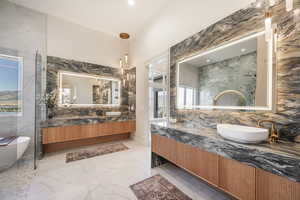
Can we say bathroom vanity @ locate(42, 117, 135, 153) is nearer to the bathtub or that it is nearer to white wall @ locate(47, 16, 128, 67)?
the bathtub

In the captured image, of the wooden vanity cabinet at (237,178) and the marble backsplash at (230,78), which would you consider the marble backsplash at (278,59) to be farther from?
the wooden vanity cabinet at (237,178)

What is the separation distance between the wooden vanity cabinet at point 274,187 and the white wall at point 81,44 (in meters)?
3.88

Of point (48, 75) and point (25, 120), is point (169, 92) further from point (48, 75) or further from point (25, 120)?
point (25, 120)

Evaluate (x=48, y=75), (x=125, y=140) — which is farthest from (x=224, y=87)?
(x=48, y=75)

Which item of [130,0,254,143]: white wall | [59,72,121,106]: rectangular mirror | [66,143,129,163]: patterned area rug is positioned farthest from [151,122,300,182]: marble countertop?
[59,72,121,106]: rectangular mirror

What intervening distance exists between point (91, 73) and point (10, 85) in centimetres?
157

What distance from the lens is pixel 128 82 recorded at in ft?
12.9

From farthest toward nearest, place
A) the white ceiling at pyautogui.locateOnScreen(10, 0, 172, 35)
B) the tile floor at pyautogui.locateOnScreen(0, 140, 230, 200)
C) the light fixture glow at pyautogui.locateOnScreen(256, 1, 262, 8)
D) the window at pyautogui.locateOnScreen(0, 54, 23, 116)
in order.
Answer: the white ceiling at pyautogui.locateOnScreen(10, 0, 172, 35)
the window at pyautogui.locateOnScreen(0, 54, 23, 116)
the tile floor at pyautogui.locateOnScreen(0, 140, 230, 200)
the light fixture glow at pyautogui.locateOnScreen(256, 1, 262, 8)

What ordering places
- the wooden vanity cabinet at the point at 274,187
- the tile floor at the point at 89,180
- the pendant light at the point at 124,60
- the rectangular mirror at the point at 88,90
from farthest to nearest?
the pendant light at the point at 124,60 → the rectangular mirror at the point at 88,90 → the tile floor at the point at 89,180 → the wooden vanity cabinet at the point at 274,187

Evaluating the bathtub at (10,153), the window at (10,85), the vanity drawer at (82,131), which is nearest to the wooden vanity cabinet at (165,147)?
the vanity drawer at (82,131)

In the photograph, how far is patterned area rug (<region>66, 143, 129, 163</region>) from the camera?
255cm

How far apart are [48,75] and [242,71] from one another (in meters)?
3.84

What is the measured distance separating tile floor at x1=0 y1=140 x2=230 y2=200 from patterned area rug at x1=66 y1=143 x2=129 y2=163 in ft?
0.52

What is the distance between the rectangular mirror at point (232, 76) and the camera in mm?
1372
